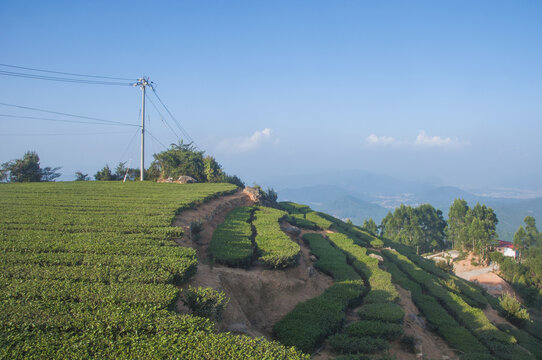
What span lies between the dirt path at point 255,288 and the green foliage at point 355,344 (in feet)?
6.27

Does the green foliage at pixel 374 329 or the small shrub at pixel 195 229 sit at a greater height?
the small shrub at pixel 195 229

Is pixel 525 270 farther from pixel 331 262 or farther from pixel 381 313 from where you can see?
pixel 381 313

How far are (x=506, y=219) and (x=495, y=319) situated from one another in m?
193

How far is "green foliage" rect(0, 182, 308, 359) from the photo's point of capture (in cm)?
511

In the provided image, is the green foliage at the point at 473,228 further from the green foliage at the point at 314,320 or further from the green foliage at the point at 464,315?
the green foliage at the point at 314,320

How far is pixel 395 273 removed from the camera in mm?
16969

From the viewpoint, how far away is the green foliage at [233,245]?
11.4 meters

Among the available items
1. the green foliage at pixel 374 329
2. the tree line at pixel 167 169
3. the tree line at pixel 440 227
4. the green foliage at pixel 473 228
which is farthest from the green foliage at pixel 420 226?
the green foliage at pixel 374 329

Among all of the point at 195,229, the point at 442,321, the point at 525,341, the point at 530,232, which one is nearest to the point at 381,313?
the point at 442,321

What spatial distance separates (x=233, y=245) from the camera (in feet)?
40.9

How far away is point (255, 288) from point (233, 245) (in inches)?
94.1

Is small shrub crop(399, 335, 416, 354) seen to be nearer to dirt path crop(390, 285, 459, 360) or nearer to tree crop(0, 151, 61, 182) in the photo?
dirt path crop(390, 285, 459, 360)

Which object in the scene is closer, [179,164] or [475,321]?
[475,321]

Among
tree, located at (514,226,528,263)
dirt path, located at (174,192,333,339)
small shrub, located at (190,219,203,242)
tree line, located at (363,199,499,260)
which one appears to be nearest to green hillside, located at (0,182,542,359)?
dirt path, located at (174,192,333,339)
